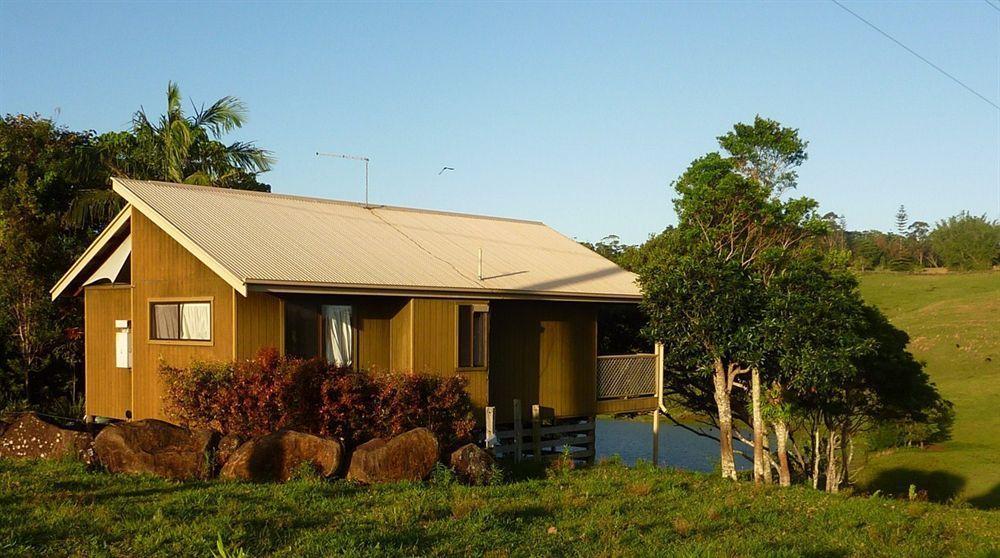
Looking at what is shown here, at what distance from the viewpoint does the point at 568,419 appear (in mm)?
24094

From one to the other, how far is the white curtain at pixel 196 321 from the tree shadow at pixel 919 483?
81.0ft

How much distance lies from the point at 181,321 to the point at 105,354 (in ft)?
11.7

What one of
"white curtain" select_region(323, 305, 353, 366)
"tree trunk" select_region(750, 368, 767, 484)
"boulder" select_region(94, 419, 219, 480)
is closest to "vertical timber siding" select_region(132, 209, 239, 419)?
"white curtain" select_region(323, 305, 353, 366)

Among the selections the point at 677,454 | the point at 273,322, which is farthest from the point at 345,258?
the point at 677,454

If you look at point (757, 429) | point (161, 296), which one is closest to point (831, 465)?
point (757, 429)

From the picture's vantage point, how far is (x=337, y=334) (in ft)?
62.0

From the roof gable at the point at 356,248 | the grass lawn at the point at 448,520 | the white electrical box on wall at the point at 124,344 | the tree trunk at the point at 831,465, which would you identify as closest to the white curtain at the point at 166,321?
the white electrical box on wall at the point at 124,344

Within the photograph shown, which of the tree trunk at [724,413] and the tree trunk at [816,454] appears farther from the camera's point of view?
the tree trunk at [816,454]

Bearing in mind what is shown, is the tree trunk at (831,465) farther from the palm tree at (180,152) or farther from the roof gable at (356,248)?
the palm tree at (180,152)

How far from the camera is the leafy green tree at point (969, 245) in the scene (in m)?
93.9

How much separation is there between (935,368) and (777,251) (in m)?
38.0

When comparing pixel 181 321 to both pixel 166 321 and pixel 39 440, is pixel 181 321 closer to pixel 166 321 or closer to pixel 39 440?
Result: pixel 166 321

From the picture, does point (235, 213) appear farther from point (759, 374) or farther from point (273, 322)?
point (759, 374)

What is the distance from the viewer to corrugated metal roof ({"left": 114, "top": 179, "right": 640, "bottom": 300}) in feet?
58.4
